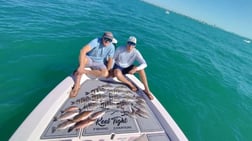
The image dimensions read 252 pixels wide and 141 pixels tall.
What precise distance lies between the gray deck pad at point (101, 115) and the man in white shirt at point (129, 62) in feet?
1.41

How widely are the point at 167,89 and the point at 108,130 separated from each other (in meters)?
4.47

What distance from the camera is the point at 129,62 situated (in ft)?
17.2

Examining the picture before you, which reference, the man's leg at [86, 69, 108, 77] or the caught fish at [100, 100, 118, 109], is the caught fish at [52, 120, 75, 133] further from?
the man's leg at [86, 69, 108, 77]

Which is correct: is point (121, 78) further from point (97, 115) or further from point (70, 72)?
point (70, 72)

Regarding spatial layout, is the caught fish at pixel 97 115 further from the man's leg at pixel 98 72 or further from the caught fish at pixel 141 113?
the man's leg at pixel 98 72

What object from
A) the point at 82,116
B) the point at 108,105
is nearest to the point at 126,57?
the point at 108,105

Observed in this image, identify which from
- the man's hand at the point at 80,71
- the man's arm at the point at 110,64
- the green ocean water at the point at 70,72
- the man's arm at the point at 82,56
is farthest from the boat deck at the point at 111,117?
the green ocean water at the point at 70,72

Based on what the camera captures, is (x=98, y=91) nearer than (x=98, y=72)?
Yes

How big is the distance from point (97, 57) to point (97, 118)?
2018 mm

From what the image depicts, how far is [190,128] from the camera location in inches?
219

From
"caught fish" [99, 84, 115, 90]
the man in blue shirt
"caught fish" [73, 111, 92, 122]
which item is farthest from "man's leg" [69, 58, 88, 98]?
"caught fish" [73, 111, 92, 122]

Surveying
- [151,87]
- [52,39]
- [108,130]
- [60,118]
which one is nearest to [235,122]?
[151,87]

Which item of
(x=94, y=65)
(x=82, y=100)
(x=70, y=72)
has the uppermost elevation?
(x=94, y=65)

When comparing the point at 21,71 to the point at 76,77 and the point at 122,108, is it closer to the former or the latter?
the point at 76,77
